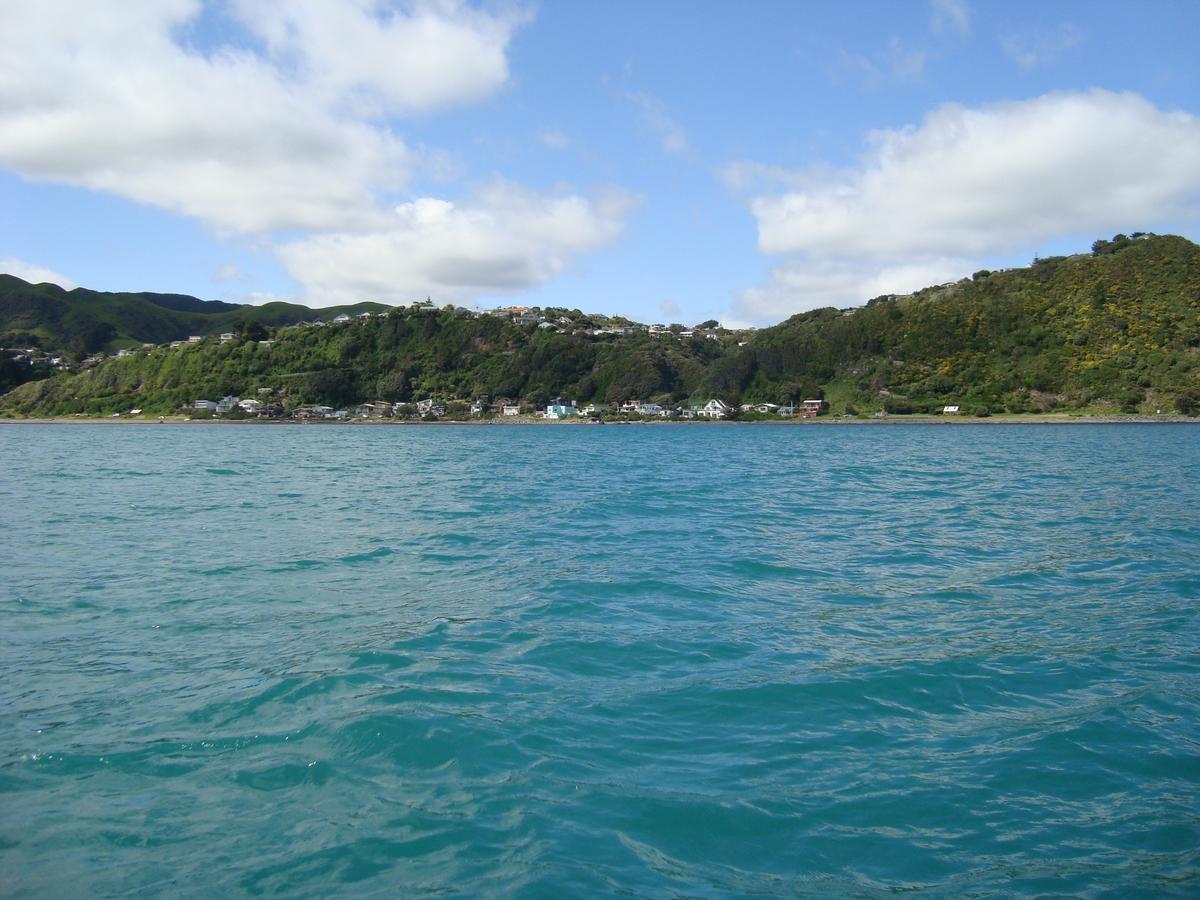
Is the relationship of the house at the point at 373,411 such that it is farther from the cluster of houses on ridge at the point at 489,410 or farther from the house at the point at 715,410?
the house at the point at 715,410

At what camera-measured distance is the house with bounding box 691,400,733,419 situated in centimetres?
16436

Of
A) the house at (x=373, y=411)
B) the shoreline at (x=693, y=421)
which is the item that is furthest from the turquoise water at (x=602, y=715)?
the house at (x=373, y=411)

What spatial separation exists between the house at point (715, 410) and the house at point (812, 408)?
15678 mm

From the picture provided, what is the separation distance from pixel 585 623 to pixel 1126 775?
301 inches

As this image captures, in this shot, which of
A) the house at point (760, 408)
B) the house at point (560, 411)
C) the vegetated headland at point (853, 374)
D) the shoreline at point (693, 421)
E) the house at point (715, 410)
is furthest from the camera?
the house at point (560, 411)

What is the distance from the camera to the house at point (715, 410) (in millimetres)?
164363

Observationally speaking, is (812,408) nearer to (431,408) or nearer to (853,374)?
(853,374)

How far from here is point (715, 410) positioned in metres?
166

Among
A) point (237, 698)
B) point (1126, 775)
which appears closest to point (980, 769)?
point (1126, 775)

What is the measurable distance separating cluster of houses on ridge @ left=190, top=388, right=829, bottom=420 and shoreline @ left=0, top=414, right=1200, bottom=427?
8.50 ft

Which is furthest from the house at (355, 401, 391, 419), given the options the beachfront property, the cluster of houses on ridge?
the beachfront property

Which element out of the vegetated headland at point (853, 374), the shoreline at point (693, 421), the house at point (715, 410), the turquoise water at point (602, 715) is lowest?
the turquoise water at point (602, 715)

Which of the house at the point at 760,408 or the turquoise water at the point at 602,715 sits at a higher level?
the house at the point at 760,408

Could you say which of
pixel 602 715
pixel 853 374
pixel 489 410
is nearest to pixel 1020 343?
pixel 853 374
